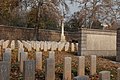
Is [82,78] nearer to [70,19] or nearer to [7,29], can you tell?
[7,29]

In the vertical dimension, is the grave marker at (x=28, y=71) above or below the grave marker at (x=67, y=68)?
above

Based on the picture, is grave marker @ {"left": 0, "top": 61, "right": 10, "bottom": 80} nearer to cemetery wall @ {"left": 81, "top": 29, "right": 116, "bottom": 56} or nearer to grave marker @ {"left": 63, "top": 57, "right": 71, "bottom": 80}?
grave marker @ {"left": 63, "top": 57, "right": 71, "bottom": 80}

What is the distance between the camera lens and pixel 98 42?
1955cm

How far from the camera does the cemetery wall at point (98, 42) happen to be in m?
18.6

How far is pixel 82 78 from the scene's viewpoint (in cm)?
388

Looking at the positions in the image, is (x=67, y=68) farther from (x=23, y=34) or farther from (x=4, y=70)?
(x=23, y=34)

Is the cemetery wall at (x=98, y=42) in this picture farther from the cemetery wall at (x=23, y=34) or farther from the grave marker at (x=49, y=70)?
the cemetery wall at (x=23, y=34)

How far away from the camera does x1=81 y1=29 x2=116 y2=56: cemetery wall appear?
61.1 feet

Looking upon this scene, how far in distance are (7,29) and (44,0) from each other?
263 inches

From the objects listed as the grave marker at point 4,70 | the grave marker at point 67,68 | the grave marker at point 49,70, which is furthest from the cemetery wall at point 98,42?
the grave marker at point 4,70

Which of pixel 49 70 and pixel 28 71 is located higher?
pixel 28 71

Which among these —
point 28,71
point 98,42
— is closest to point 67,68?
point 28,71

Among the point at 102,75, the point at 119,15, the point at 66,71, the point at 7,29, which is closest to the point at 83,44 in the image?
the point at 66,71

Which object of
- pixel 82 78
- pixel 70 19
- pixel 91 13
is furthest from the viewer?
pixel 70 19
